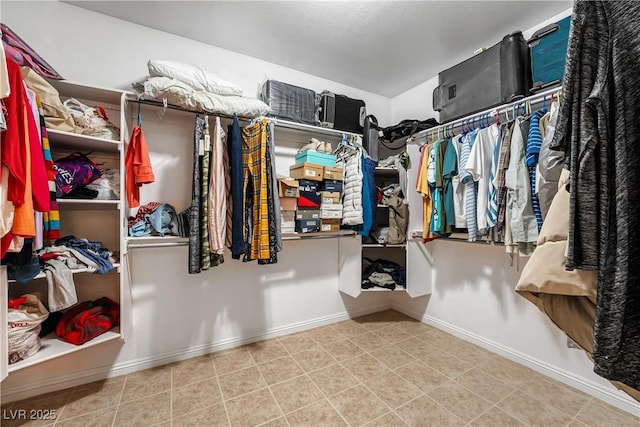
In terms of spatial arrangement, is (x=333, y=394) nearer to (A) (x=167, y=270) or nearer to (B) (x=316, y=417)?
(B) (x=316, y=417)

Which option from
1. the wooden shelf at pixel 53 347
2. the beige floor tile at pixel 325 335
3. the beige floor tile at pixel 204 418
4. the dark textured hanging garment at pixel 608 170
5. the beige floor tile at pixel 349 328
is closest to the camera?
the dark textured hanging garment at pixel 608 170

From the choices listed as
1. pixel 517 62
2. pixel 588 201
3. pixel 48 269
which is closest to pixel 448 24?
pixel 517 62

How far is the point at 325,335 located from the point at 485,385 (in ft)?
4.19

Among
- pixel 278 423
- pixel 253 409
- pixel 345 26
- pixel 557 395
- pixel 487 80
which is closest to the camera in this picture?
pixel 278 423

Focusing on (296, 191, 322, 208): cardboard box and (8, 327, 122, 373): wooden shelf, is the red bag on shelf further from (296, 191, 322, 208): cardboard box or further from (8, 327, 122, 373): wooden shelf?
(296, 191, 322, 208): cardboard box

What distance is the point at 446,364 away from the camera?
2021 mm

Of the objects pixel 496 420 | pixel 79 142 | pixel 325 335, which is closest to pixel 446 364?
pixel 496 420

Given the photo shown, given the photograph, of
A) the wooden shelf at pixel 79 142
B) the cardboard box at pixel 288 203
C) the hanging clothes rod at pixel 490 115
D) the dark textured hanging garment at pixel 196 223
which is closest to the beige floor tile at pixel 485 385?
the cardboard box at pixel 288 203

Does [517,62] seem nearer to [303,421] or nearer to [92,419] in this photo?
[303,421]

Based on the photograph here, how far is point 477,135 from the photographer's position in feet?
6.33

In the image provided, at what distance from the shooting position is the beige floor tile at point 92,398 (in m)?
1.56

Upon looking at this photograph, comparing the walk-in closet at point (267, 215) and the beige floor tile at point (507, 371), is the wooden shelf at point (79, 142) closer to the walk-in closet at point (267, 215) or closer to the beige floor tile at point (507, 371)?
Answer: the walk-in closet at point (267, 215)

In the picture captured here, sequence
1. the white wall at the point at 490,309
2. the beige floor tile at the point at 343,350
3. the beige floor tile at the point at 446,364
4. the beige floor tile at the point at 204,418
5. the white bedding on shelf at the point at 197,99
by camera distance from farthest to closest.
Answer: the beige floor tile at the point at 343,350, the beige floor tile at the point at 446,364, the white wall at the point at 490,309, the white bedding on shelf at the point at 197,99, the beige floor tile at the point at 204,418

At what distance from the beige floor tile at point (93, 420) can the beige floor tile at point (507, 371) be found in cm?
241
